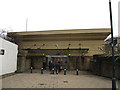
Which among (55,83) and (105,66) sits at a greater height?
(105,66)

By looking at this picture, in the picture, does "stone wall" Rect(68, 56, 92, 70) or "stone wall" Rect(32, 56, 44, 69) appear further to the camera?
"stone wall" Rect(32, 56, 44, 69)

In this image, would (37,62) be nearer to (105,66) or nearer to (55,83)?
(55,83)

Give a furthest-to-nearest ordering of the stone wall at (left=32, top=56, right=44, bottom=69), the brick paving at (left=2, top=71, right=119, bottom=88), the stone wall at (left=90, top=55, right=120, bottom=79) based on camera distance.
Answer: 1. the stone wall at (left=32, top=56, right=44, bottom=69)
2. the stone wall at (left=90, top=55, right=120, bottom=79)
3. the brick paving at (left=2, top=71, right=119, bottom=88)

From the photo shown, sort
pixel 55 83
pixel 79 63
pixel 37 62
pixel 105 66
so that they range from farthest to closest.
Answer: pixel 37 62 < pixel 79 63 < pixel 105 66 < pixel 55 83

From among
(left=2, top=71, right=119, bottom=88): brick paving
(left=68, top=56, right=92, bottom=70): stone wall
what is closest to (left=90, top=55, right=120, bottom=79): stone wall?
(left=2, top=71, right=119, bottom=88): brick paving

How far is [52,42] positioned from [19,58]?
698cm

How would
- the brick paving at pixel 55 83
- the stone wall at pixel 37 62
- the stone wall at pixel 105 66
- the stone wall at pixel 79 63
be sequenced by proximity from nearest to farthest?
the brick paving at pixel 55 83, the stone wall at pixel 105 66, the stone wall at pixel 79 63, the stone wall at pixel 37 62

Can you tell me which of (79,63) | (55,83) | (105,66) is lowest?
(55,83)

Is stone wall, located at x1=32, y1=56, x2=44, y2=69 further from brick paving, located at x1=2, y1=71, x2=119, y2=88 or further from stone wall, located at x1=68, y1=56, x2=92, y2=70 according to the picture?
brick paving, located at x1=2, y1=71, x2=119, y2=88

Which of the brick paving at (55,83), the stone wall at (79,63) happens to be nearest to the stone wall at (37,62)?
the stone wall at (79,63)

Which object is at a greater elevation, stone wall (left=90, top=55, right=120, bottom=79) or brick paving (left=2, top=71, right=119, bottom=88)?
stone wall (left=90, top=55, right=120, bottom=79)

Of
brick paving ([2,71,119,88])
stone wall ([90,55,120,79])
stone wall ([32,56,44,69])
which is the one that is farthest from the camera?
stone wall ([32,56,44,69])

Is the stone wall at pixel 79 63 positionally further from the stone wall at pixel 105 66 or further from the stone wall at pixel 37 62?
the stone wall at pixel 37 62

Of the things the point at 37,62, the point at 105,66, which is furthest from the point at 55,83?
the point at 37,62
